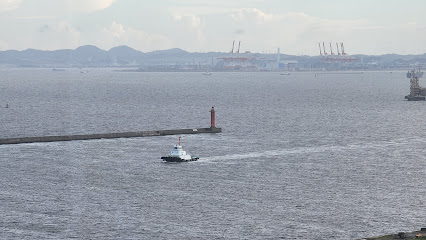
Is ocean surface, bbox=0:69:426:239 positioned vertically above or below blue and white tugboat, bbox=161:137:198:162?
below

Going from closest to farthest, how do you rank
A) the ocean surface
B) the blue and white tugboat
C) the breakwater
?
the ocean surface
the blue and white tugboat
the breakwater

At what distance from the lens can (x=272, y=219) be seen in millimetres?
61406

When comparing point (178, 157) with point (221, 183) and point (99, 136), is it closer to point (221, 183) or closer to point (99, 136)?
point (221, 183)

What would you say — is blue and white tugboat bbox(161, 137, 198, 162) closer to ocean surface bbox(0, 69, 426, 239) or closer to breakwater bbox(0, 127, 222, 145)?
ocean surface bbox(0, 69, 426, 239)

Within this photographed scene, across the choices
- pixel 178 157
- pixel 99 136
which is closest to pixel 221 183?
pixel 178 157

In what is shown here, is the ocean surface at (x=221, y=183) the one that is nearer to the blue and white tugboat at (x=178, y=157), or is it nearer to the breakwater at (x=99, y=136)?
the blue and white tugboat at (x=178, y=157)

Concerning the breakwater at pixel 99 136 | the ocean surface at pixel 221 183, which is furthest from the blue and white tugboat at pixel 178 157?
the breakwater at pixel 99 136

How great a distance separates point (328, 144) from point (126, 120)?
51.0 meters

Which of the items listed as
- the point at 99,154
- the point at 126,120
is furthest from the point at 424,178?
the point at 126,120

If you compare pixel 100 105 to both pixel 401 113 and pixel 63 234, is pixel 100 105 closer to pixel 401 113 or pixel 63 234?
pixel 401 113

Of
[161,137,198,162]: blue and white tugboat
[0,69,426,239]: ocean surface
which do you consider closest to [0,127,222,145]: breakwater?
[0,69,426,239]: ocean surface

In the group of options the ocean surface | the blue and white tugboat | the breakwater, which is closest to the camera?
the ocean surface

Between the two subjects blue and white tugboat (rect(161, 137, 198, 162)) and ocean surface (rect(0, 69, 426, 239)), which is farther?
blue and white tugboat (rect(161, 137, 198, 162))

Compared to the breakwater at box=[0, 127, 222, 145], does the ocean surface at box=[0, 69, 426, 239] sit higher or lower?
lower
